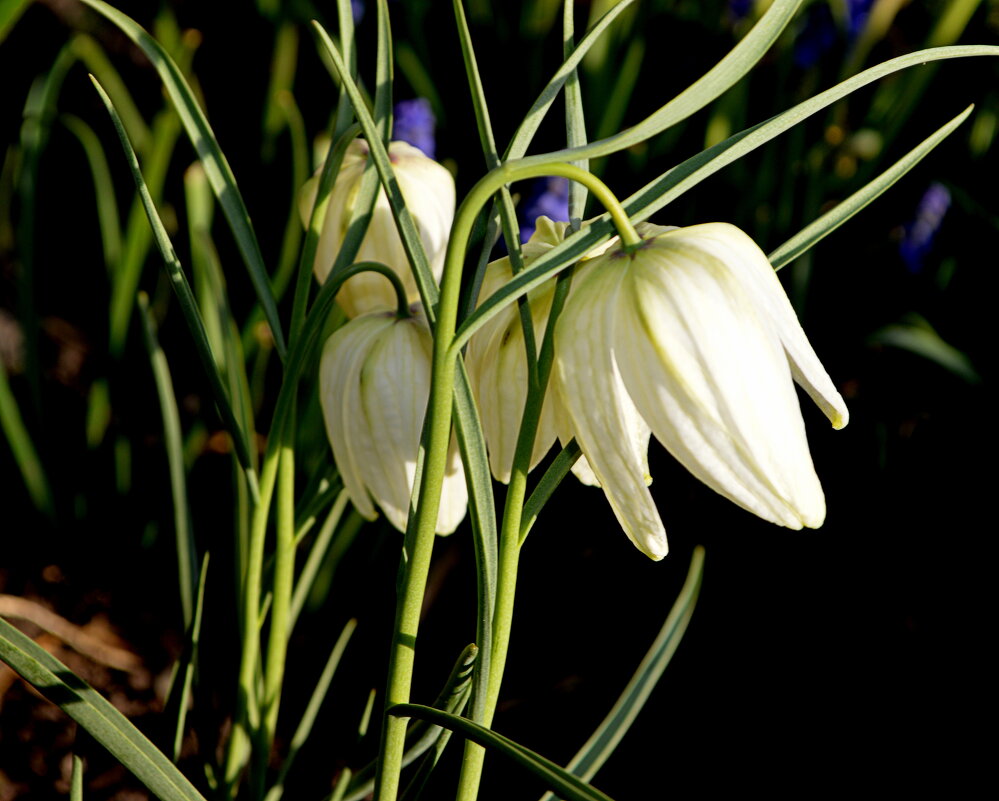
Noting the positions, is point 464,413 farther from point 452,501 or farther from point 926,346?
point 926,346

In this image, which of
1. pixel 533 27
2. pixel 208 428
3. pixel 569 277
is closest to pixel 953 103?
pixel 533 27

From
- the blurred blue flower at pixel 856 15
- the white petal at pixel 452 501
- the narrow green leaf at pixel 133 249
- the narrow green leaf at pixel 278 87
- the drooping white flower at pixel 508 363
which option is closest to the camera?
the drooping white flower at pixel 508 363

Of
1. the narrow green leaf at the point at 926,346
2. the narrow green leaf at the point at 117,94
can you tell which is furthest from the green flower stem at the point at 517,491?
the narrow green leaf at the point at 117,94

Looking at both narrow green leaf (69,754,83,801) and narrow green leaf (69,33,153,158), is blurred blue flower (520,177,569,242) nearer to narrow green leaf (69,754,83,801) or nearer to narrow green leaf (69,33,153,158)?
narrow green leaf (69,33,153,158)

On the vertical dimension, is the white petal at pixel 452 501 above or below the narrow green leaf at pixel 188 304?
below

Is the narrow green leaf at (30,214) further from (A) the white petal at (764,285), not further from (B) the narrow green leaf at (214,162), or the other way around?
(A) the white petal at (764,285)

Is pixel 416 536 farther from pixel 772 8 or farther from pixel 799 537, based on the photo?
pixel 799 537

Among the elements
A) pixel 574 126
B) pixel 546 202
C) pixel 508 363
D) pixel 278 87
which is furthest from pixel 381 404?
pixel 278 87
